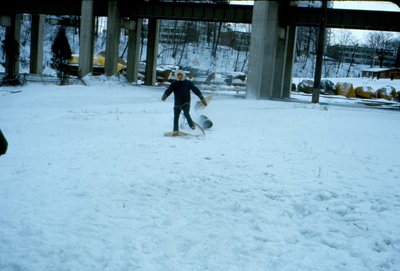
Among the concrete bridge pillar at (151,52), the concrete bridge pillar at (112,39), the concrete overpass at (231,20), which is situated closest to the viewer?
the concrete overpass at (231,20)

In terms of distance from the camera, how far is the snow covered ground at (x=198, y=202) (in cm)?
498

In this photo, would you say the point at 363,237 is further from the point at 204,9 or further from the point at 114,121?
the point at 204,9

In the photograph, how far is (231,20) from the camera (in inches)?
1242

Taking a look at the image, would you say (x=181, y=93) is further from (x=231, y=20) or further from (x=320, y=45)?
(x=231, y=20)

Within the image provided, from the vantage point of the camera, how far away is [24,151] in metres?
9.20

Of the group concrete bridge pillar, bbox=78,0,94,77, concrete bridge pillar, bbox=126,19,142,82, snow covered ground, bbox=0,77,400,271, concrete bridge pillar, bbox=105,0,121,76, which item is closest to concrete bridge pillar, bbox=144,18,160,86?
concrete bridge pillar, bbox=126,19,142,82

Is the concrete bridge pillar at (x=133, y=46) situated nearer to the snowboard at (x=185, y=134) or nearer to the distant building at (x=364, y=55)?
the snowboard at (x=185, y=134)

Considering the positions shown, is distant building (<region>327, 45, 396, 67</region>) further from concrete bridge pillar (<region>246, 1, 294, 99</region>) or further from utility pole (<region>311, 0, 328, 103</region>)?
utility pole (<region>311, 0, 328, 103</region>)

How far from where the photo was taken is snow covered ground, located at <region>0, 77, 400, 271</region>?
4980 millimetres

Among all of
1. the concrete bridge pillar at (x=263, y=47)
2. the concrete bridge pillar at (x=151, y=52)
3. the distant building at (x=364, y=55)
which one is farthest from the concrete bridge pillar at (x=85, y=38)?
the distant building at (x=364, y=55)

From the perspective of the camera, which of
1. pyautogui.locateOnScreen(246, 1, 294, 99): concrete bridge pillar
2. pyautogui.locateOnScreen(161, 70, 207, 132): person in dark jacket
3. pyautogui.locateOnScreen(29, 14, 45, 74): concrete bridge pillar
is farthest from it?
pyautogui.locateOnScreen(29, 14, 45, 74): concrete bridge pillar

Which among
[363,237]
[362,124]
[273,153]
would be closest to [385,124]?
[362,124]

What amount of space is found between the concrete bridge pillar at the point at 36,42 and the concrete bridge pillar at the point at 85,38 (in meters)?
10.4

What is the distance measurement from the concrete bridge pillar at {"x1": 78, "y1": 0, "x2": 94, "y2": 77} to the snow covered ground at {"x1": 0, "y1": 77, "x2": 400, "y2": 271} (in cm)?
2297
